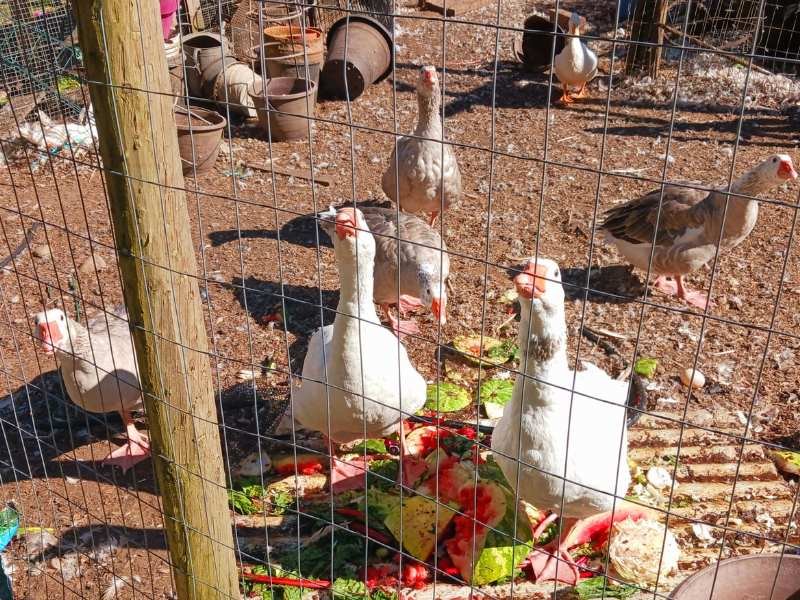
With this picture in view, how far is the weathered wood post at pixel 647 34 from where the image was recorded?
10258 millimetres

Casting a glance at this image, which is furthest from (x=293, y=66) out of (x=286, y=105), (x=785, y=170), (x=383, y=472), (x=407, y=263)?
(x=383, y=472)

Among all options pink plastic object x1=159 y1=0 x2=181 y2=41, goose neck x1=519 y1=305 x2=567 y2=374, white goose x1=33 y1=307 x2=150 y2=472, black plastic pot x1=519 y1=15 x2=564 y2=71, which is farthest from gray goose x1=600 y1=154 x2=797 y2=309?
pink plastic object x1=159 y1=0 x2=181 y2=41

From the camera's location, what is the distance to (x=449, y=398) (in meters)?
5.12

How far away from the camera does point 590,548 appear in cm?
402

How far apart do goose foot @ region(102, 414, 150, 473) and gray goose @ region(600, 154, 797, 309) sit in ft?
13.0

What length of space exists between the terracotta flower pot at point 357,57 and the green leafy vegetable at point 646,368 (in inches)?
250

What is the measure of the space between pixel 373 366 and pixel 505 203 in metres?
4.34

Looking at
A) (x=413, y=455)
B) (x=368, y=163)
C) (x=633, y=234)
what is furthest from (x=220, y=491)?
(x=368, y=163)

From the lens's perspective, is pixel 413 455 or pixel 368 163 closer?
pixel 413 455

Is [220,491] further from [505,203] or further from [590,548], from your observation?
[505,203]

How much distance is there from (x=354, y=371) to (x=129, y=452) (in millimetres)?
1741

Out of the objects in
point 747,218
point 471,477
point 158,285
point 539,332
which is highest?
point 158,285

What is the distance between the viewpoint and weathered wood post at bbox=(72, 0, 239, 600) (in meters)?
2.31

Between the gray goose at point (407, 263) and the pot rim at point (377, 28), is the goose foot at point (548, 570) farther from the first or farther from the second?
the pot rim at point (377, 28)
